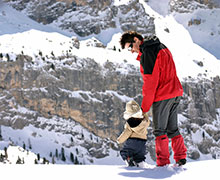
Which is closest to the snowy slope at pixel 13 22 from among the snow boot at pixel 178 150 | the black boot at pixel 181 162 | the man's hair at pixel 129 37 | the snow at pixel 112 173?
the man's hair at pixel 129 37

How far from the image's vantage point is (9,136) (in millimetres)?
106875

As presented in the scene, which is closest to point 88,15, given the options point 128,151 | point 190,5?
point 190,5

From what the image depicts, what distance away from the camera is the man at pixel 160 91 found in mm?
7523

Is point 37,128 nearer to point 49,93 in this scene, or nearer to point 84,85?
point 49,93

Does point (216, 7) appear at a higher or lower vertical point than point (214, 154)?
higher

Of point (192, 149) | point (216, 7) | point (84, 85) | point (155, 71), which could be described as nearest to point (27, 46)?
point (84, 85)

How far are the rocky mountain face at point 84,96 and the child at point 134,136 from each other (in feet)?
358

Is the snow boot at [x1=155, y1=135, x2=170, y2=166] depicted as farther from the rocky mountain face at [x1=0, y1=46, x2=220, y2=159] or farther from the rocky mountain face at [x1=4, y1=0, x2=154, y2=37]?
the rocky mountain face at [x1=4, y1=0, x2=154, y2=37]

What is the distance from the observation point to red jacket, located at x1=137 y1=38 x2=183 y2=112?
750 cm

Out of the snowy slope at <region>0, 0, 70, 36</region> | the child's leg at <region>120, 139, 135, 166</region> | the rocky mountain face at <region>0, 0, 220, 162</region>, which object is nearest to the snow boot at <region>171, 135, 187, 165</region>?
the child's leg at <region>120, 139, 135, 166</region>

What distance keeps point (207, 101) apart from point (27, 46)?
69.5 metres

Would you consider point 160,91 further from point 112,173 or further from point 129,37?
point 112,173

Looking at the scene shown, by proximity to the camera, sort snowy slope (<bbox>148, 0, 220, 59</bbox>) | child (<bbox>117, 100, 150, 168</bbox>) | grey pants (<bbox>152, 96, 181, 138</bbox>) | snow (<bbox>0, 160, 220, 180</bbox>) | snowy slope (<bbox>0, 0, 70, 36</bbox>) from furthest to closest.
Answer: snowy slope (<bbox>148, 0, 220, 59</bbox>) → snowy slope (<bbox>0, 0, 70, 36</bbox>) → child (<bbox>117, 100, 150, 168</bbox>) → grey pants (<bbox>152, 96, 181, 138</bbox>) → snow (<bbox>0, 160, 220, 180</bbox>)

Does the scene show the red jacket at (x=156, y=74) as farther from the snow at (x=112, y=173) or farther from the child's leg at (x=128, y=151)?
the snow at (x=112, y=173)
